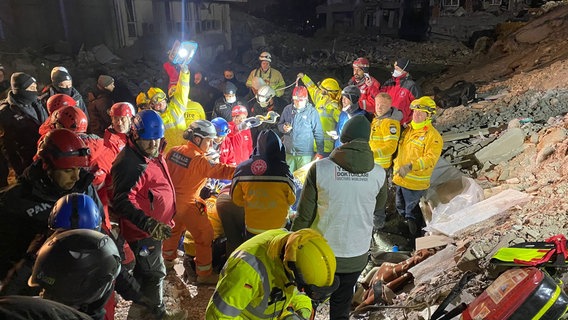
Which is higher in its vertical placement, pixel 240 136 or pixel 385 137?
pixel 385 137

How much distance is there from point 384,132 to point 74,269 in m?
Result: 5.00

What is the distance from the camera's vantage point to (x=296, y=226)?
361cm

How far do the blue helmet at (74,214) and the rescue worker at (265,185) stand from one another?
5.78ft

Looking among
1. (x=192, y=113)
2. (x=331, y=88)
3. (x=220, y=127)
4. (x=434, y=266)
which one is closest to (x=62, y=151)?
(x=220, y=127)

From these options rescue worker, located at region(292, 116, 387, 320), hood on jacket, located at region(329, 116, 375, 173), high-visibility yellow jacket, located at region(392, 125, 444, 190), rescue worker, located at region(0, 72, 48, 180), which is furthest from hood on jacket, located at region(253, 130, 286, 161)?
rescue worker, located at region(0, 72, 48, 180)

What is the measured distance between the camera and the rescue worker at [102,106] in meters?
7.71

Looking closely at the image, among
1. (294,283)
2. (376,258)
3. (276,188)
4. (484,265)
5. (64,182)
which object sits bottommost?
(376,258)

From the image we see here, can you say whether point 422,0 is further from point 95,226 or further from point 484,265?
point 95,226

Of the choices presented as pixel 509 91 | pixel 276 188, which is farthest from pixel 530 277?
pixel 509 91

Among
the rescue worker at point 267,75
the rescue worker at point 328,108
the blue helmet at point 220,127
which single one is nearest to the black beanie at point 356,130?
the blue helmet at point 220,127

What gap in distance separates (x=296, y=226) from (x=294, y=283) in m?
1.26

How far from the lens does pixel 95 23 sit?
19703mm

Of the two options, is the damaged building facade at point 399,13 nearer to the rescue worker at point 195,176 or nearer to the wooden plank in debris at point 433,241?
the wooden plank in debris at point 433,241

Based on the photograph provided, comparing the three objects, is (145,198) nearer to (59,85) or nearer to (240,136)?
(240,136)
